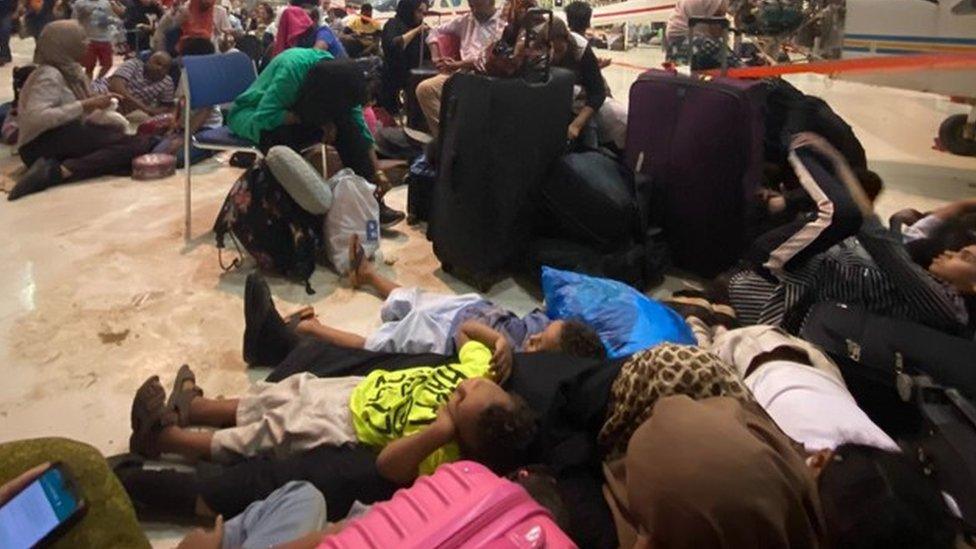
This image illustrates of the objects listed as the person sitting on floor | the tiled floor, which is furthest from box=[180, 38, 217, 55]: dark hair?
the tiled floor

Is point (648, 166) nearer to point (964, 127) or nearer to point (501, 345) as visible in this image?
point (501, 345)

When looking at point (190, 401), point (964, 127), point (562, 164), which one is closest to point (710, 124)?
point (562, 164)

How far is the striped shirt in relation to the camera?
226cm

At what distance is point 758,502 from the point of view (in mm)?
Result: 1005

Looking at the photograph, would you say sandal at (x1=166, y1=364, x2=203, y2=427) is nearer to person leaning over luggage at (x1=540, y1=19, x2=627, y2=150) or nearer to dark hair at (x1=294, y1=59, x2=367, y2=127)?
dark hair at (x1=294, y1=59, x2=367, y2=127)

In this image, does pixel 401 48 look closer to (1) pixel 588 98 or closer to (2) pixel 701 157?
(1) pixel 588 98

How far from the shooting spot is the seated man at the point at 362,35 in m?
7.90

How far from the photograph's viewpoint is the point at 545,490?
4.80ft

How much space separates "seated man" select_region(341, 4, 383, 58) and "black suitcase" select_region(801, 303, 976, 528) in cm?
663

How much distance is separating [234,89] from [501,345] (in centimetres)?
280

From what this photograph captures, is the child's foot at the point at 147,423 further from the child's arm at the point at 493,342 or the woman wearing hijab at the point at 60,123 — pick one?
the woman wearing hijab at the point at 60,123

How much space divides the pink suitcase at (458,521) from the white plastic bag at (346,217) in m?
2.13

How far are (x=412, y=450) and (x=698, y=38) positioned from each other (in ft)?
13.6

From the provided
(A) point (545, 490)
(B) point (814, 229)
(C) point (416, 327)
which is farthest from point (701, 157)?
(A) point (545, 490)
